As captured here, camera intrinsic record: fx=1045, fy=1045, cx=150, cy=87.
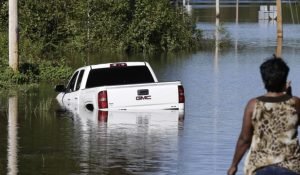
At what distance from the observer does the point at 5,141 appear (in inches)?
702

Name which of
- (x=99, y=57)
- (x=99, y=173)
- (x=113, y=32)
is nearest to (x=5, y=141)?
(x=99, y=173)

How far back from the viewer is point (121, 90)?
21844 mm

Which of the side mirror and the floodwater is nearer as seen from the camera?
the floodwater

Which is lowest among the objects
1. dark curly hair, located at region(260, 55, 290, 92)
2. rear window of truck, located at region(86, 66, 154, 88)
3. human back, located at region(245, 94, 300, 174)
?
rear window of truck, located at region(86, 66, 154, 88)

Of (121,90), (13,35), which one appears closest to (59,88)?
(121,90)

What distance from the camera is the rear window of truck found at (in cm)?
2322

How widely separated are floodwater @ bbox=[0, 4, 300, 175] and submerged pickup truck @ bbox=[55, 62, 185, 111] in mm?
219

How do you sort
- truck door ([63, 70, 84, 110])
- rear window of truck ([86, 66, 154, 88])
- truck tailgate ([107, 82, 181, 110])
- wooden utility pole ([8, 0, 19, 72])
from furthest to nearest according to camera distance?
wooden utility pole ([8, 0, 19, 72])
truck door ([63, 70, 84, 110])
rear window of truck ([86, 66, 154, 88])
truck tailgate ([107, 82, 181, 110])

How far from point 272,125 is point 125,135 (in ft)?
34.7

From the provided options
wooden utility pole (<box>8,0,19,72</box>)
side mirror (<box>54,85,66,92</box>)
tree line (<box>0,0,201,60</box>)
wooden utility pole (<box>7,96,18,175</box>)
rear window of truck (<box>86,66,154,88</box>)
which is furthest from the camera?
tree line (<box>0,0,201,60</box>)

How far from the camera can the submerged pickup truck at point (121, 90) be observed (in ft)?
71.3

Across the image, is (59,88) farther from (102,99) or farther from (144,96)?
(144,96)

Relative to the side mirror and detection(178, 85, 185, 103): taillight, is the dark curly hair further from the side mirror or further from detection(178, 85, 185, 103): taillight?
the side mirror

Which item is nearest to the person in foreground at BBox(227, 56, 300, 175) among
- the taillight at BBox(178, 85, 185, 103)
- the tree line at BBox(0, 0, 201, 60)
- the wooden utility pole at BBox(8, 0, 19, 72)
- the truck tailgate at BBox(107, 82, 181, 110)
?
the truck tailgate at BBox(107, 82, 181, 110)
